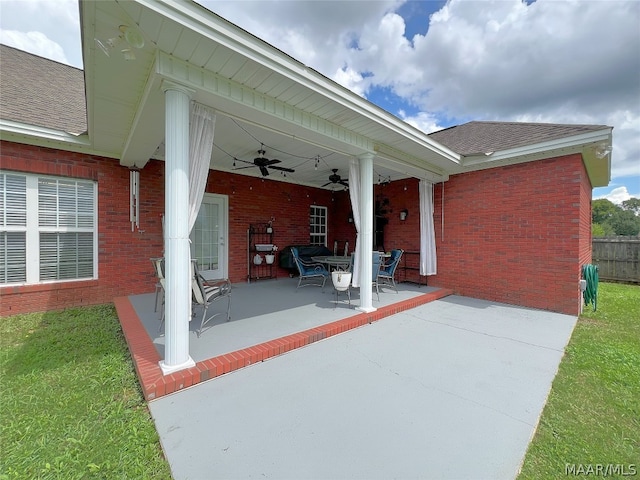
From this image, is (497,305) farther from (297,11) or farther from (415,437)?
(297,11)

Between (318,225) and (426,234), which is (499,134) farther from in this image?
(318,225)

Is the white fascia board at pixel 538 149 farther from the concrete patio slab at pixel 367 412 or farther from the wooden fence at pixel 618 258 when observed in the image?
the wooden fence at pixel 618 258

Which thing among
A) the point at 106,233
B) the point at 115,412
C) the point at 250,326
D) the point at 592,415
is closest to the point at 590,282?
the point at 592,415

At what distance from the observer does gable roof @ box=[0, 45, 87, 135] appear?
4.39m

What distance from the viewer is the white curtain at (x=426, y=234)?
6414mm

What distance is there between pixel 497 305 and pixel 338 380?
14.9 ft

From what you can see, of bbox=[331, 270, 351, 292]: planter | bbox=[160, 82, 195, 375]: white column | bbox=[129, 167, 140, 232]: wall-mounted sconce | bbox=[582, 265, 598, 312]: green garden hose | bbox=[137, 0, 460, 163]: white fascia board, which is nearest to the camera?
bbox=[137, 0, 460, 163]: white fascia board

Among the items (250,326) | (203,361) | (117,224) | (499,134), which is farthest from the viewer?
(499,134)

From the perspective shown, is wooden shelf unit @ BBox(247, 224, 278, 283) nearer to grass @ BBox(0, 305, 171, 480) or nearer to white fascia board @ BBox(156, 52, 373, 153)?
grass @ BBox(0, 305, 171, 480)

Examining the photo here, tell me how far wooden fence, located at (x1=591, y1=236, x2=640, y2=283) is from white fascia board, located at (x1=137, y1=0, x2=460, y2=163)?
10.4 metres

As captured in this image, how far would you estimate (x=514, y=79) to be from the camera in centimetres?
627

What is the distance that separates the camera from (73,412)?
205cm

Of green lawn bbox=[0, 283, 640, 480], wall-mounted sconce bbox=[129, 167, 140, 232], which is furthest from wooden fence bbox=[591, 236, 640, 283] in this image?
wall-mounted sconce bbox=[129, 167, 140, 232]

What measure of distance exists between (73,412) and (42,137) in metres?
4.51
